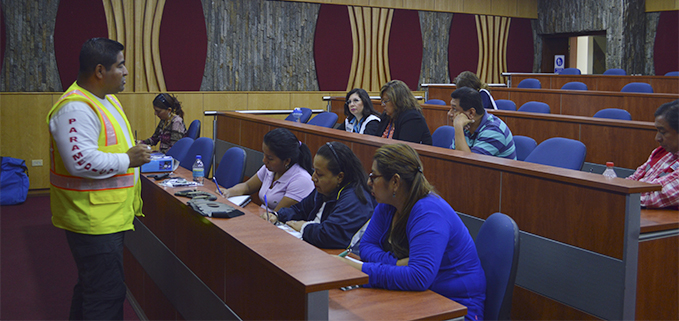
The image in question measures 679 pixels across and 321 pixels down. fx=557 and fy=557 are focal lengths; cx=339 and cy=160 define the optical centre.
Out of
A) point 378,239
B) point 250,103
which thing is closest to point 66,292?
point 378,239

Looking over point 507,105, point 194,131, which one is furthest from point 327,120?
point 507,105

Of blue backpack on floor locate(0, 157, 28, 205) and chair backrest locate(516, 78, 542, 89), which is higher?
chair backrest locate(516, 78, 542, 89)

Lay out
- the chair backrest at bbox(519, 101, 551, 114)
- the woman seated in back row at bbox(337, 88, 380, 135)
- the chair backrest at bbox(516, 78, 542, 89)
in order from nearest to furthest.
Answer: the woman seated in back row at bbox(337, 88, 380, 135), the chair backrest at bbox(519, 101, 551, 114), the chair backrest at bbox(516, 78, 542, 89)

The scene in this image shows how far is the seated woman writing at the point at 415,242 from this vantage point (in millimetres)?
1962

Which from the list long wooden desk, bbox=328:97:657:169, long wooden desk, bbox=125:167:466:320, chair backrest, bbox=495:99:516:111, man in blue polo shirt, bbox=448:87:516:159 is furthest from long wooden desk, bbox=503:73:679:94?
long wooden desk, bbox=125:167:466:320

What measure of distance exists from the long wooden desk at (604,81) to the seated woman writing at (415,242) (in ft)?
24.7

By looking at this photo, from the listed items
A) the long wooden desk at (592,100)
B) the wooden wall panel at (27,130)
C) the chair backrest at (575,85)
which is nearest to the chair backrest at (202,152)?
the wooden wall panel at (27,130)

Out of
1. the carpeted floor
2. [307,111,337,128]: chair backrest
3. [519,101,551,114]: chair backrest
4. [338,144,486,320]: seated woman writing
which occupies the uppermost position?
[519,101,551,114]: chair backrest

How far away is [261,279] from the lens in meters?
1.87

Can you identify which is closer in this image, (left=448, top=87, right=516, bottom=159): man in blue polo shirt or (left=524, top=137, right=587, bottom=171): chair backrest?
(left=524, top=137, right=587, bottom=171): chair backrest

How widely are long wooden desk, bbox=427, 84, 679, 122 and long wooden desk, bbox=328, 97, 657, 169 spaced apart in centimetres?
160

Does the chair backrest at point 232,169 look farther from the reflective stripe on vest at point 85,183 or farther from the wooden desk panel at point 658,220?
the wooden desk panel at point 658,220

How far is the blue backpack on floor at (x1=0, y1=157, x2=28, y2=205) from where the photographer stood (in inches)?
257

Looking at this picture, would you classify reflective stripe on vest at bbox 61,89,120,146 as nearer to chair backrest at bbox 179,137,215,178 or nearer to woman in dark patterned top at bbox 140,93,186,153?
chair backrest at bbox 179,137,215,178
